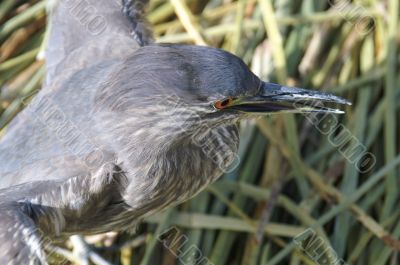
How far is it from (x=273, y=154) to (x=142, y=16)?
736 millimetres

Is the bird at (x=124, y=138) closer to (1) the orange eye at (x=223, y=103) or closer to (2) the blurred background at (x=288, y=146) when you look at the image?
(1) the orange eye at (x=223, y=103)

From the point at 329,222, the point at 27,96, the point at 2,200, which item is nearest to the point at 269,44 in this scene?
the point at 329,222

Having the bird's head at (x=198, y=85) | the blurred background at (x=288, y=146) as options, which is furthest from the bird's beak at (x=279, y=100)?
the blurred background at (x=288, y=146)

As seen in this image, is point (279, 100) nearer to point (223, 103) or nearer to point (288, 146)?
point (223, 103)

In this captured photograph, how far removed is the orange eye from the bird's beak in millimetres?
31

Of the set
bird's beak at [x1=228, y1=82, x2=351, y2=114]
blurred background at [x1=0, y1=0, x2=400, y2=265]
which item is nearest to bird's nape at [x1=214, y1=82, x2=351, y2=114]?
bird's beak at [x1=228, y1=82, x2=351, y2=114]

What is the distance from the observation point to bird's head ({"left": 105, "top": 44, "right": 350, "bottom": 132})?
2354 mm

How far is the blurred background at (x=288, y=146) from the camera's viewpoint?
3020mm

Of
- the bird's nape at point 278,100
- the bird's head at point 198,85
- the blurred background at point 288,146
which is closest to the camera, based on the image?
the bird's head at point 198,85

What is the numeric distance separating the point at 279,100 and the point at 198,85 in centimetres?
29

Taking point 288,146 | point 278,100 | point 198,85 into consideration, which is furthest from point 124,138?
point 288,146

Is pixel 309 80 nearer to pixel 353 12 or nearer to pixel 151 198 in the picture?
pixel 353 12

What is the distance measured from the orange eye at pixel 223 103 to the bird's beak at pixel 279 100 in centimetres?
3

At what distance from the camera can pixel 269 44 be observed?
3.44 meters
